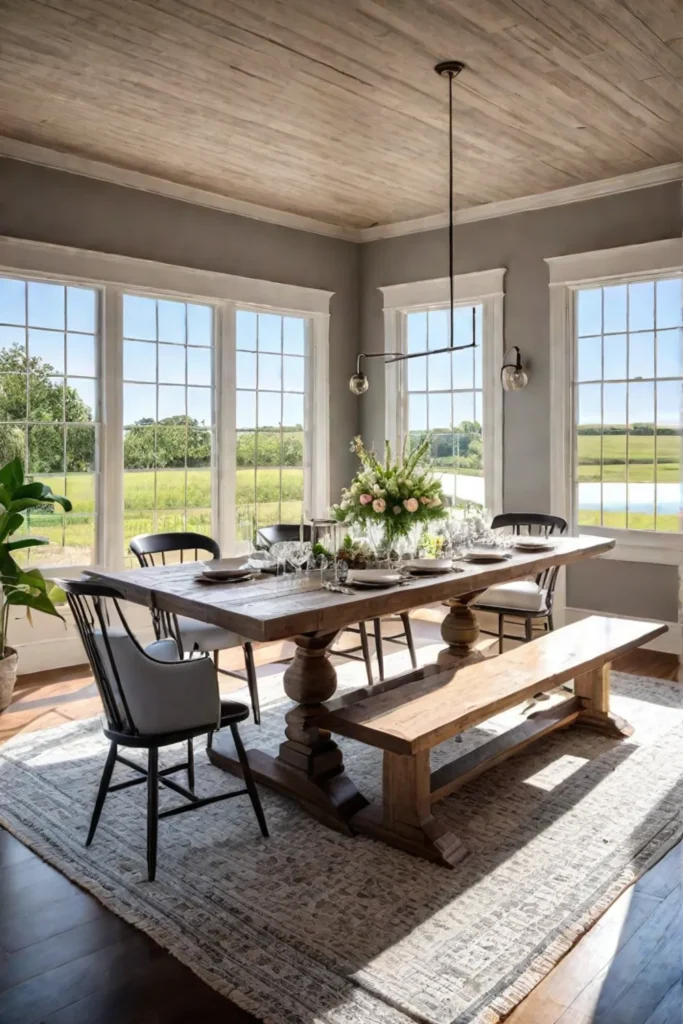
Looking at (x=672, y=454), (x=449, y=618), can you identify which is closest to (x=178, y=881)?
(x=449, y=618)

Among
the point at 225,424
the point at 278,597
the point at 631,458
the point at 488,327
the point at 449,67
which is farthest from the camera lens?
the point at 488,327

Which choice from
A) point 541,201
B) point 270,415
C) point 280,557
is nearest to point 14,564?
point 280,557

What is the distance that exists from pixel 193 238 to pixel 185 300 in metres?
0.43

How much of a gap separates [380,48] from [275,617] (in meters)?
2.52

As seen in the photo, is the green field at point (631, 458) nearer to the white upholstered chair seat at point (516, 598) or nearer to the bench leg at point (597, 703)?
the white upholstered chair seat at point (516, 598)

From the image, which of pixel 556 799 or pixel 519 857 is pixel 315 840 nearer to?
pixel 519 857

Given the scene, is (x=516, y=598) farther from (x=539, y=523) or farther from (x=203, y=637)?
(x=203, y=637)

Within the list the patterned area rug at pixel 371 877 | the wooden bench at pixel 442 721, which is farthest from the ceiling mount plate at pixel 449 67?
the patterned area rug at pixel 371 877

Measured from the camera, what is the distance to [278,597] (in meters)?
2.95

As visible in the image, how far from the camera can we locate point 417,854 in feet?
8.90

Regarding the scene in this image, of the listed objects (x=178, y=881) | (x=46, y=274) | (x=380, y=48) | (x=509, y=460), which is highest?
(x=380, y=48)

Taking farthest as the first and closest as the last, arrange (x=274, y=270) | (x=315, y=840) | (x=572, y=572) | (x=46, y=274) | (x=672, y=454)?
(x=274, y=270), (x=572, y=572), (x=672, y=454), (x=46, y=274), (x=315, y=840)

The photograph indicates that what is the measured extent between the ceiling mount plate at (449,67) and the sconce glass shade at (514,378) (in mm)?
2395

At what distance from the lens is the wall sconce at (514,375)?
574cm
